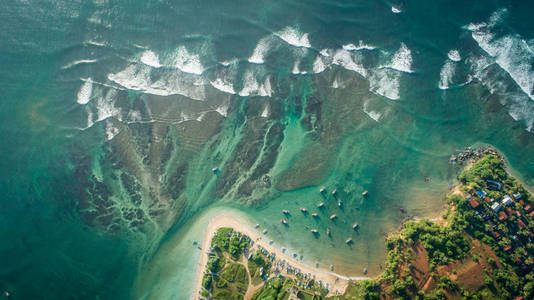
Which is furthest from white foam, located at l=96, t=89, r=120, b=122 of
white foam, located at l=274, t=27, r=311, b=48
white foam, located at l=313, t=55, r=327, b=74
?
white foam, located at l=313, t=55, r=327, b=74

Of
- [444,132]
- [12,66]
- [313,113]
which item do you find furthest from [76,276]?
[444,132]

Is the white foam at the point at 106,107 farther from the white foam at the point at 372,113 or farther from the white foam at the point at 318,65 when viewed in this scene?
the white foam at the point at 372,113

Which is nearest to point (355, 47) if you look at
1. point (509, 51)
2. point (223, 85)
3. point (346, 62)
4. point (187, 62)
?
point (346, 62)

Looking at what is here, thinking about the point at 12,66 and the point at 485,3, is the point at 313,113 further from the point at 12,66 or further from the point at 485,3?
the point at 12,66

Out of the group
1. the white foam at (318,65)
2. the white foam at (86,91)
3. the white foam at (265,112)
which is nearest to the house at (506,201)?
the white foam at (318,65)

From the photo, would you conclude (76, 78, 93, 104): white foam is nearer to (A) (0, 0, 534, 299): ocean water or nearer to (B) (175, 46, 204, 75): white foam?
(A) (0, 0, 534, 299): ocean water
